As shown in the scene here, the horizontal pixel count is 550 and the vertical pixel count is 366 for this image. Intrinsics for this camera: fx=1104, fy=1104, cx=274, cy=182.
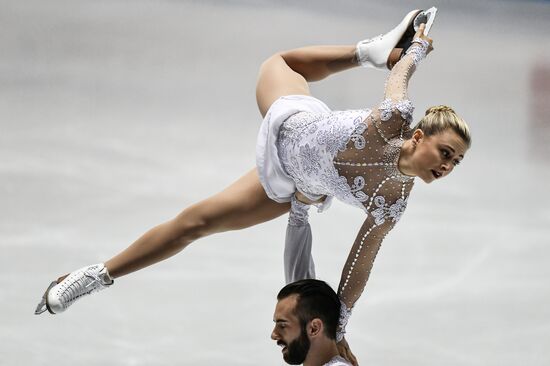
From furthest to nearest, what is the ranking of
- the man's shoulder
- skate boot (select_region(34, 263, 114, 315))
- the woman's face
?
skate boot (select_region(34, 263, 114, 315)) < the man's shoulder < the woman's face

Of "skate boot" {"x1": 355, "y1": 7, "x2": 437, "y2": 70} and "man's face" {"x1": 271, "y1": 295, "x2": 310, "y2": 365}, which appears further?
"skate boot" {"x1": 355, "y1": 7, "x2": 437, "y2": 70}

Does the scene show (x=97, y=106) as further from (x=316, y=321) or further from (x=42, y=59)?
(x=316, y=321)

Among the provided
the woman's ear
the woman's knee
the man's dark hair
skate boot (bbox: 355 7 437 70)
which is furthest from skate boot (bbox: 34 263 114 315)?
the woman's ear

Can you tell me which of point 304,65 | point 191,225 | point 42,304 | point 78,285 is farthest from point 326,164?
point 42,304

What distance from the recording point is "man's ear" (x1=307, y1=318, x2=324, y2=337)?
12.1 ft

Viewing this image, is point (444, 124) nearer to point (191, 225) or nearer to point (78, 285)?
point (191, 225)

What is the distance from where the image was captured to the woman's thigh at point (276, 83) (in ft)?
13.9

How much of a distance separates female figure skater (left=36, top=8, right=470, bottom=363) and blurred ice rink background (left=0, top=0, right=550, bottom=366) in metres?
0.51

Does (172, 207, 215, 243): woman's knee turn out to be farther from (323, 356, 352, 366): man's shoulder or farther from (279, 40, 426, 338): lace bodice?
(323, 356, 352, 366): man's shoulder

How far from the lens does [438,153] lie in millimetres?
3498

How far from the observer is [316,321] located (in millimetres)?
3705

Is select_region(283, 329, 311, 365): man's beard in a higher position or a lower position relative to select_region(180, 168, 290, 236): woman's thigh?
lower

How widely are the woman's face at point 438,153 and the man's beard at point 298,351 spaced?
677 mm

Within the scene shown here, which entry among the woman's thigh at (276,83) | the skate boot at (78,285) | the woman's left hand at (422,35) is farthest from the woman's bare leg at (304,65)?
the skate boot at (78,285)
